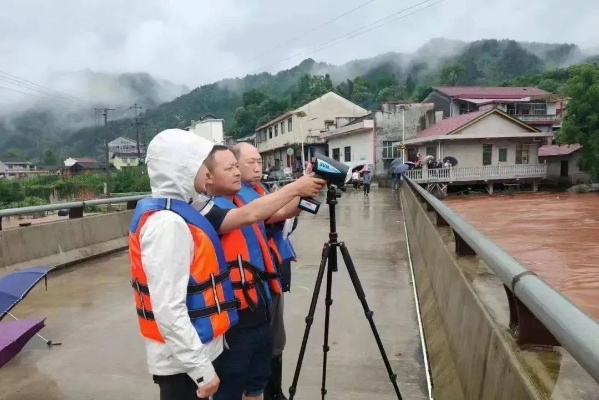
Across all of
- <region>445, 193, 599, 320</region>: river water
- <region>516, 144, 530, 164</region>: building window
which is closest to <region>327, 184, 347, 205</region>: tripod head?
<region>445, 193, 599, 320</region>: river water

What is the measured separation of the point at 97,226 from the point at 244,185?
21.3 ft

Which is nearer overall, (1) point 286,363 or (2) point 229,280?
(2) point 229,280

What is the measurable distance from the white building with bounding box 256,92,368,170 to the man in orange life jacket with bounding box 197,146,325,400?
4218 cm

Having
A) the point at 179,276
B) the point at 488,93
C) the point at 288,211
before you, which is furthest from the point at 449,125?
the point at 179,276

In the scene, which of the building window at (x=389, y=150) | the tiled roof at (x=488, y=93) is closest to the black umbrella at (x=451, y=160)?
the building window at (x=389, y=150)

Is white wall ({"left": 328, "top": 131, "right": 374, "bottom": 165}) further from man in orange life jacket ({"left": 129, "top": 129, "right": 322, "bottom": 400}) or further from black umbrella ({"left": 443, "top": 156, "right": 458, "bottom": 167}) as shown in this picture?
man in orange life jacket ({"left": 129, "top": 129, "right": 322, "bottom": 400})

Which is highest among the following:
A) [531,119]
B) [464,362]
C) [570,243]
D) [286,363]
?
[531,119]

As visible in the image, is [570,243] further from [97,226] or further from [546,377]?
[546,377]

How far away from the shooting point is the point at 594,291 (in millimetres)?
12586

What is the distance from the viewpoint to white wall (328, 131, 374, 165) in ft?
131

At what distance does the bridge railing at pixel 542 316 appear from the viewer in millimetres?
1393

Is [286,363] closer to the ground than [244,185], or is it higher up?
closer to the ground

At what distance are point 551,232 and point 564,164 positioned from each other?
72.1 feet

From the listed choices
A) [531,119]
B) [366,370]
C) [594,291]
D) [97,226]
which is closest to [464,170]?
[531,119]
